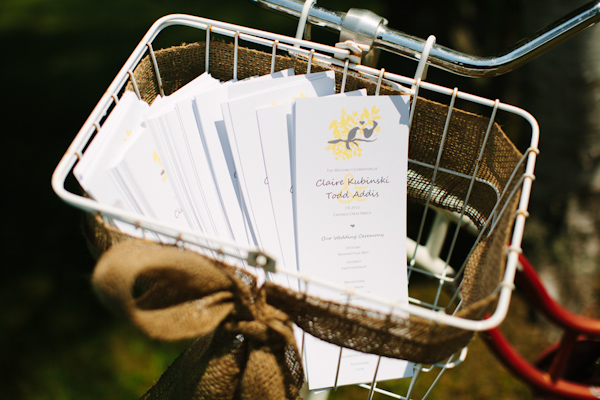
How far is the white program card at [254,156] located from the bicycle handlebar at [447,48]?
13cm

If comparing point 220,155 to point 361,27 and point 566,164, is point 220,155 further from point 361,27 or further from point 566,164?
point 566,164

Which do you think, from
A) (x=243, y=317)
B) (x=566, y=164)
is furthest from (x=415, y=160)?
(x=566, y=164)

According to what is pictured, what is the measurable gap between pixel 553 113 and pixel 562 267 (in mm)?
568

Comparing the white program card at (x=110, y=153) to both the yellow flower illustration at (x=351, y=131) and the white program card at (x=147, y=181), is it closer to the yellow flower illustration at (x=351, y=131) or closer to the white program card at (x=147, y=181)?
the white program card at (x=147, y=181)

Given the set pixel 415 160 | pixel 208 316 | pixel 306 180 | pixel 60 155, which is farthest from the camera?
pixel 60 155

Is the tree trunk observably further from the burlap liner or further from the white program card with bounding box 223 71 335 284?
the white program card with bounding box 223 71 335 284

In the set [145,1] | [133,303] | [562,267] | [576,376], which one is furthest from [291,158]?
[145,1]

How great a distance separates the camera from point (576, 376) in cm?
139

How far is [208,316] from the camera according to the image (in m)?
0.57

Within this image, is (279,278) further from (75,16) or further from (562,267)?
(75,16)

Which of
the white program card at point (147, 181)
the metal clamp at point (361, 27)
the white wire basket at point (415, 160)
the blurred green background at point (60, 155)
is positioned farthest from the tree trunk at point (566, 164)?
the white program card at point (147, 181)

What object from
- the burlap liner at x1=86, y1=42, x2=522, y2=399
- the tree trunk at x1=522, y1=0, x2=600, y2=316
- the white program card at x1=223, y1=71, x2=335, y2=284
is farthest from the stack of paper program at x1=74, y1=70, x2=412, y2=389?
the tree trunk at x1=522, y1=0, x2=600, y2=316

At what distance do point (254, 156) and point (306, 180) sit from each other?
0.09m

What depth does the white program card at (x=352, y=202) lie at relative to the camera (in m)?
0.79
